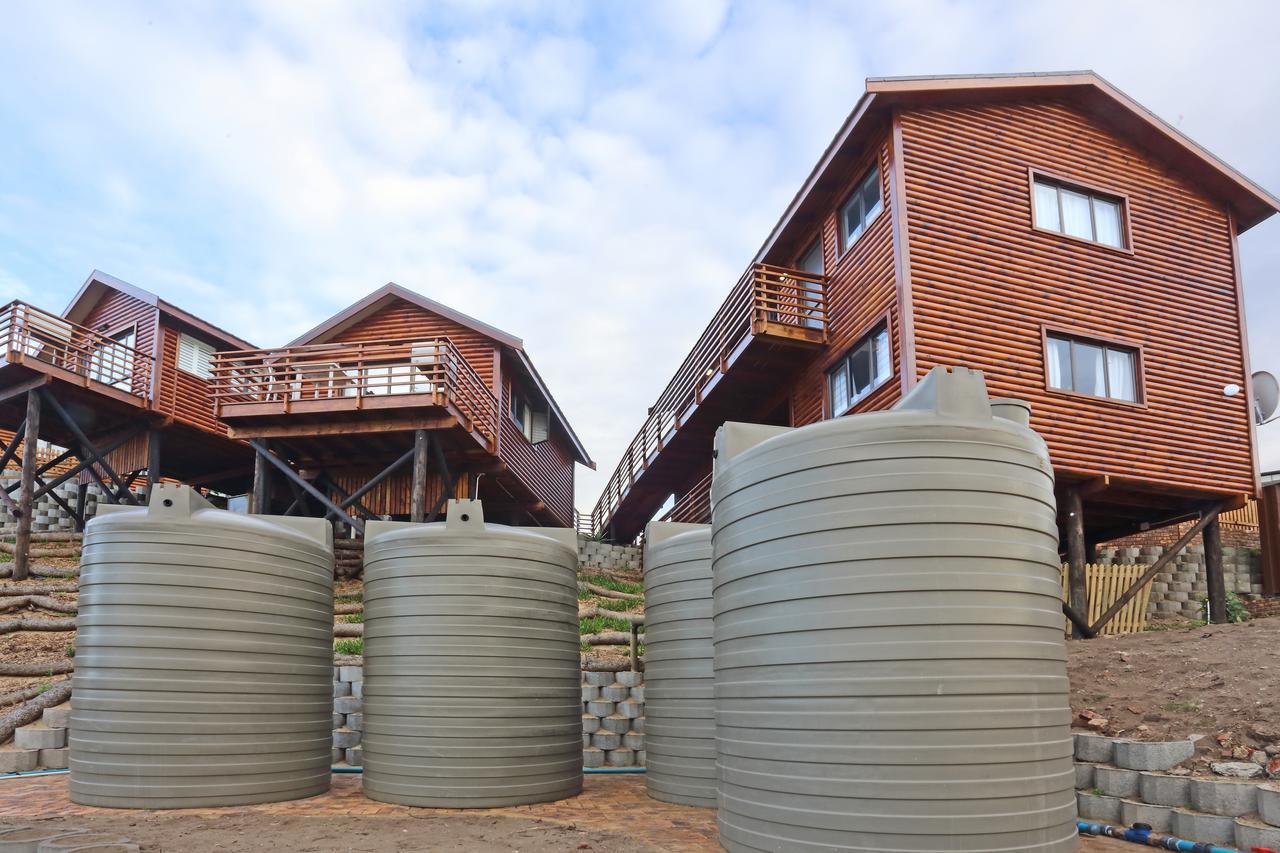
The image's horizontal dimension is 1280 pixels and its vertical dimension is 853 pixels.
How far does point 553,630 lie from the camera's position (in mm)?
7812

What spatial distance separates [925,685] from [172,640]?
531 centimetres

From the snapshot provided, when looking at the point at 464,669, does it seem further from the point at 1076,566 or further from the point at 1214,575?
the point at 1214,575

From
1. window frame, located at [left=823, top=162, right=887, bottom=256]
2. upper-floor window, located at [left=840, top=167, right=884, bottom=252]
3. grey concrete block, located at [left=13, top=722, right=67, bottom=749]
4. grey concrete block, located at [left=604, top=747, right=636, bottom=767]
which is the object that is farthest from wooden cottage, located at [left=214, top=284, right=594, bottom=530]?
grey concrete block, located at [left=13, top=722, right=67, bottom=749]

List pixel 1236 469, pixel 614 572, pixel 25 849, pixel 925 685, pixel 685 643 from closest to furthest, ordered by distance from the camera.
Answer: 1. pixel 925 685
2. pixel 25 849
3. pixel 685 643
4. pixel 1236 469
5. pixel 614 572

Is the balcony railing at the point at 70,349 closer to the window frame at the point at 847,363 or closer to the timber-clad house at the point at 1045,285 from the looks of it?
the timber-clad house at the point at 1045,285

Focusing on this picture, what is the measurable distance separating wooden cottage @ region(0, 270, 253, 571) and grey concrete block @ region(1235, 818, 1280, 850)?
61.4 feet

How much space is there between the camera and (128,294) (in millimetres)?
24719

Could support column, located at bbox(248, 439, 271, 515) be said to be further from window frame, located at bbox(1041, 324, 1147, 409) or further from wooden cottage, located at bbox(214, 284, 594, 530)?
window frame, located at bbox(1041, 324, 1147, 409)

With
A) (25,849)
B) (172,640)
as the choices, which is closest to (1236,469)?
(172,640)

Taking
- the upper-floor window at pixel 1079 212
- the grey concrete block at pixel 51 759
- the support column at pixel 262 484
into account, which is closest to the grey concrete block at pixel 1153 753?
the grey concrete block at pixel 51 759

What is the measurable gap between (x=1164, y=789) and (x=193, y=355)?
2403cm

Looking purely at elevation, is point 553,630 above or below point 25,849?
above

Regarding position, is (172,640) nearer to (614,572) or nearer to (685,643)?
(685,643)

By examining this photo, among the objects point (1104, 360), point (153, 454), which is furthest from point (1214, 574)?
point (153, 454)
